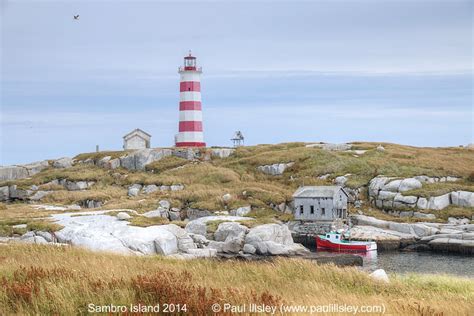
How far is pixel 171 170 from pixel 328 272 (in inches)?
2487

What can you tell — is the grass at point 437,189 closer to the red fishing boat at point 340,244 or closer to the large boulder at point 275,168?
the red fishing boat at point 340,244

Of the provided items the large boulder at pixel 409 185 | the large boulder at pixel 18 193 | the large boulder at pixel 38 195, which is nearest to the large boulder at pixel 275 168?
the large boulder at pixel 409 185

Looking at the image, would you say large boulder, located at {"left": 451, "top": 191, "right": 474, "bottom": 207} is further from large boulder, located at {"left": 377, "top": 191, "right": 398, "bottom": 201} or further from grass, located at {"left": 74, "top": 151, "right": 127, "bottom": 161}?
grass, located at {"left": 74, "top": 151, "right": 127, "bottom": 161}

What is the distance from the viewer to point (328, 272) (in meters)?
15.4

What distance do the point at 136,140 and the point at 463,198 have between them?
5248cm

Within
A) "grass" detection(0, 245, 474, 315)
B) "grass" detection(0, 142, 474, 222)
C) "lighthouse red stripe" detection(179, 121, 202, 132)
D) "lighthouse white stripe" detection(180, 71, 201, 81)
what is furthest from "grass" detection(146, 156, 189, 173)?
"grass" detection(0, 245, 474, 315)

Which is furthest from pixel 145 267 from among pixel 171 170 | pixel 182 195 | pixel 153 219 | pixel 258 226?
pixel 171 170

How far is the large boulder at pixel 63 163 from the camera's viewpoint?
87500 millimetres

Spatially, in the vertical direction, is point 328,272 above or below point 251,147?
below

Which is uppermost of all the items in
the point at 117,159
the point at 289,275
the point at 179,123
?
the point at 179,123

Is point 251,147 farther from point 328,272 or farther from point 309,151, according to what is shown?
point 328,272

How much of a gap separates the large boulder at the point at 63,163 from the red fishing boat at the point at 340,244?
158 feet

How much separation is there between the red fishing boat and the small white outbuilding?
149ft

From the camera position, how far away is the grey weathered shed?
59.1 metres
